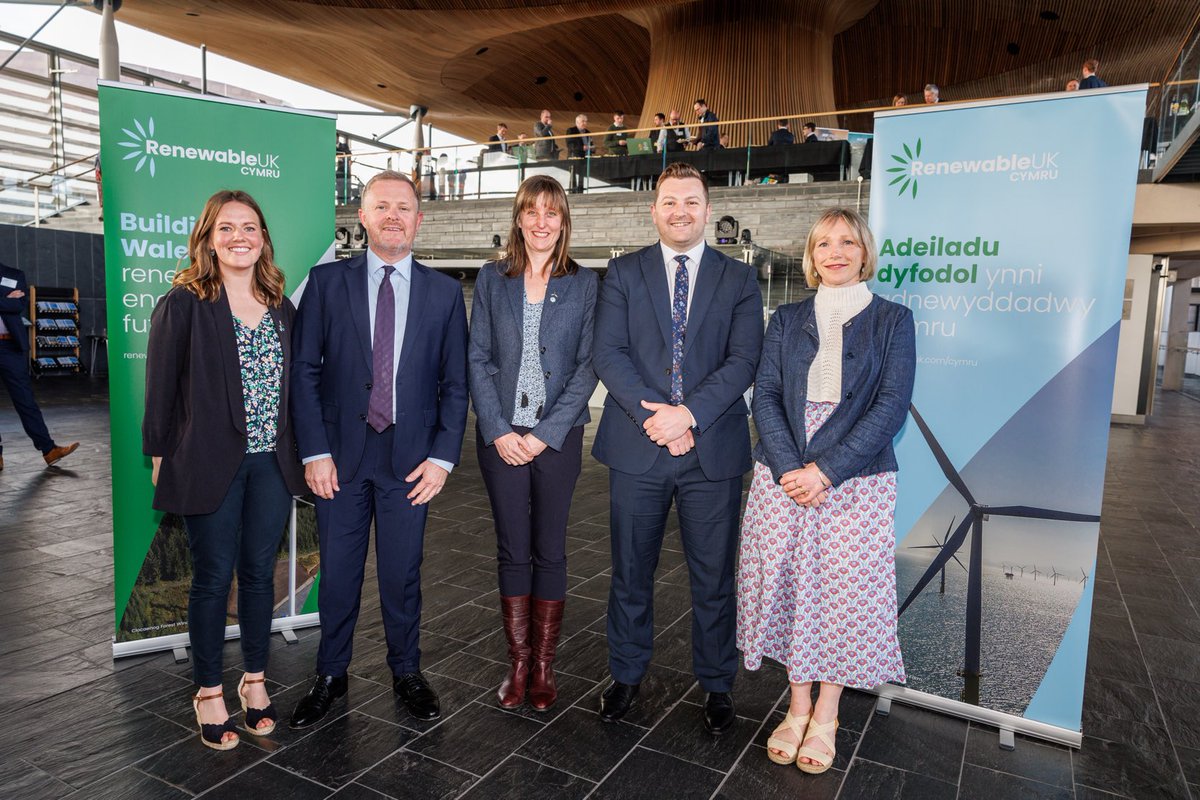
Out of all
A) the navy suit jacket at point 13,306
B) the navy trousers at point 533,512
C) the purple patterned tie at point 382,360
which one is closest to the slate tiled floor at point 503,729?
the navy trousers at point 533,512

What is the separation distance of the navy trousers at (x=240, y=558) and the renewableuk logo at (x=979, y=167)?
2356 millimetres

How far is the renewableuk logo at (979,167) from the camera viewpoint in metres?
2.48

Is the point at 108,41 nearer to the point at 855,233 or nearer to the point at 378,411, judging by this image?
the point at 378,411

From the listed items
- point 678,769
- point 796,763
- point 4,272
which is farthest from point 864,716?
point 4,272

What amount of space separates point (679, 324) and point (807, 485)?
2.18ft

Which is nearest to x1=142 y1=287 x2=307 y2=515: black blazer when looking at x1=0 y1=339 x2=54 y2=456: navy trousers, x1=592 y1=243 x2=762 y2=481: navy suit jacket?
x1=592 y1=243 x2=762 y2=481: navy suit jacket

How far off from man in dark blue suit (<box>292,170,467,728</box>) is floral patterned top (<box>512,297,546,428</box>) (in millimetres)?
220

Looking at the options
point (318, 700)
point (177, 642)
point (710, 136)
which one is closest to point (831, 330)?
point (318, 700)

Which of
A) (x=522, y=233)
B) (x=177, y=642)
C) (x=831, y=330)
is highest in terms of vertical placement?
→ (x=522, y=233)

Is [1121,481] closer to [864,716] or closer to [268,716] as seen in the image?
[864,716]

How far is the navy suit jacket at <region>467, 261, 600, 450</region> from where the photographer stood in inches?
98.2

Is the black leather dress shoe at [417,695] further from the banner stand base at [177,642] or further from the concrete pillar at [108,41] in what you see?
the concrete pillar at [108,41]

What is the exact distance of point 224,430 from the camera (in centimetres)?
230

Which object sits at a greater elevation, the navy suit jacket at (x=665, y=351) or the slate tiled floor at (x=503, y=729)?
the navy suit jacket at (x=665, y=351)
